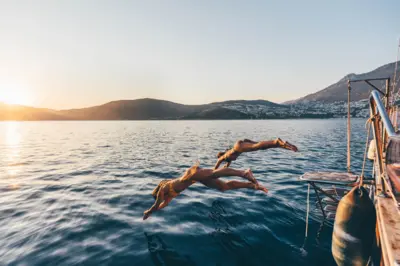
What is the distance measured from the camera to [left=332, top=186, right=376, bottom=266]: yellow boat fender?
23.6 ft

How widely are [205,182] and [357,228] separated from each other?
15.8 ft

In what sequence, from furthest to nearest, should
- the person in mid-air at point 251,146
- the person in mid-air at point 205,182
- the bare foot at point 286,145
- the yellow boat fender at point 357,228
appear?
1. the yellow boat fender at point 357,228
2. the person in mid-air at point 205,182
3. the person in mid-air at point 251,146
4. the bare foot at point 286,145

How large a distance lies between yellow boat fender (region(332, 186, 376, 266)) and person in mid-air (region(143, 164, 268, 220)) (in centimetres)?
295

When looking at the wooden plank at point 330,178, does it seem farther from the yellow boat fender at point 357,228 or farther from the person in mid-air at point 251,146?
the person in mid-air at point 251,146

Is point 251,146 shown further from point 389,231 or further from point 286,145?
point 389,231

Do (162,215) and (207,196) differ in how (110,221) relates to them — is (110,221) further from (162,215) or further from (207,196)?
(207,196)

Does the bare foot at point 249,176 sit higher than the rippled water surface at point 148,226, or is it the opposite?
the bare foot at point 249,176

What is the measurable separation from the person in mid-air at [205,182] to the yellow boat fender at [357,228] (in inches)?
116

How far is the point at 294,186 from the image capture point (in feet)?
60.4

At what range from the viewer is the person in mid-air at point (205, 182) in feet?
22.7

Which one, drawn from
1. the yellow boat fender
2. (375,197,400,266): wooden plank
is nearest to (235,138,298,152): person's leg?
(375,197,400,266): wooden plank

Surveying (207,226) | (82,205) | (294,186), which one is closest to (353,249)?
(207,226)

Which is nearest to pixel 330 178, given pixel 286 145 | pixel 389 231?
pixel 389 231

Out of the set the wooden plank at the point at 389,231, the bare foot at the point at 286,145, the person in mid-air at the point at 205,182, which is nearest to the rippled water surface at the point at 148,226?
the person in mid-air at the point at 205,182
